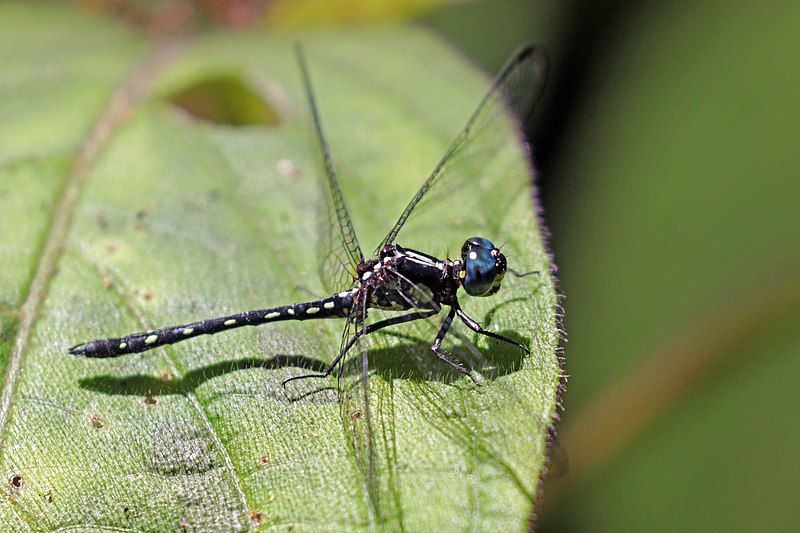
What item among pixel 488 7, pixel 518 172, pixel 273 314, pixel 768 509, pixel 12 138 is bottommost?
pixel 768 509

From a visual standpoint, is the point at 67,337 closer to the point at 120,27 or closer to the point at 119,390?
the point at 119,390

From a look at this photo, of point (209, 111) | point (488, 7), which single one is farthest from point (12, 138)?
point (488, 7)

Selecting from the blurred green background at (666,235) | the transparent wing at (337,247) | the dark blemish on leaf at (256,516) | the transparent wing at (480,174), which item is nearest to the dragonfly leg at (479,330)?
the transparent wing at (480,174)

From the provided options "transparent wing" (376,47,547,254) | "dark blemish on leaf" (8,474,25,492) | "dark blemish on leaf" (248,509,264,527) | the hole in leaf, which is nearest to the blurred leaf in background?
"transparent wing" (376,47,547,254)

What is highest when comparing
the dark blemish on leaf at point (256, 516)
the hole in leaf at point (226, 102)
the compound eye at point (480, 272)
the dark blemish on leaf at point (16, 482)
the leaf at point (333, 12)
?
the leaf at point (333, 12)

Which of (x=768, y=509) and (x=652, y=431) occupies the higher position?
(x=652, y=431)

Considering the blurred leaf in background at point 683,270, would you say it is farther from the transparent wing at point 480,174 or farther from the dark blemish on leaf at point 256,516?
the dark blemish on leaf at point 256,516
